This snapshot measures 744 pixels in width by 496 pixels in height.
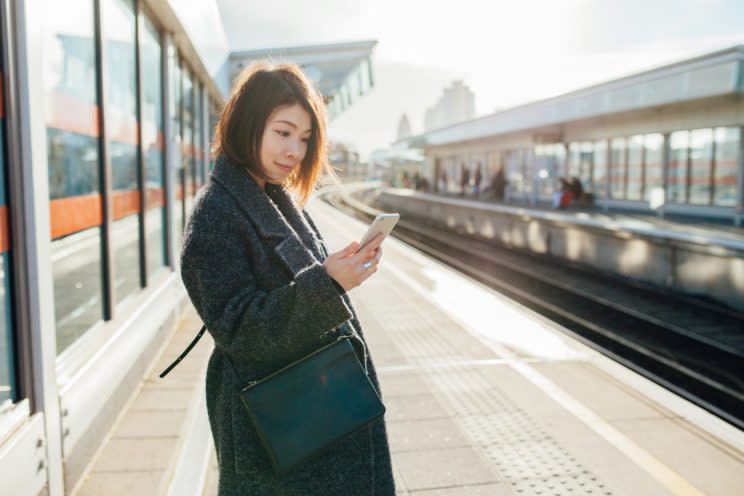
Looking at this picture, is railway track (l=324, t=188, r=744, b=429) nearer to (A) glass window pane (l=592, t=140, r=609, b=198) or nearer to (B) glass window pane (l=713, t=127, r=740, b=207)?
(B) glass window pane (l=713, t=127, r=740, b=207)

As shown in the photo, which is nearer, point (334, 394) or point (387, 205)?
point (334, 394)

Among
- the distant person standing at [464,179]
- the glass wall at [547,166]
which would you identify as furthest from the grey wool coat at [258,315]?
the distant person standing at [464,179]

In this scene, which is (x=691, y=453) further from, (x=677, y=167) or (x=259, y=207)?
(x=677, y=167)

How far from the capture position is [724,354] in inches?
319

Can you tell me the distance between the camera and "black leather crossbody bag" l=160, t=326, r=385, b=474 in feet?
4.81

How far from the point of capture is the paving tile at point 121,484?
10.7 ft

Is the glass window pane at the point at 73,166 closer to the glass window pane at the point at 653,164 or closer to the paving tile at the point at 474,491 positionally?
the paving tile at the point at 474,491

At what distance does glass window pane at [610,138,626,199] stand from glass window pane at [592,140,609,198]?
281 millimetres

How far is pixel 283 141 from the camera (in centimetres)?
166

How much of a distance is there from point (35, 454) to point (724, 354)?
7893mm

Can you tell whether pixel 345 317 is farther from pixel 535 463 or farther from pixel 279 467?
pixel 535 463

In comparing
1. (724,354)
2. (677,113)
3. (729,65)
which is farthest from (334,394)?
(677,113)

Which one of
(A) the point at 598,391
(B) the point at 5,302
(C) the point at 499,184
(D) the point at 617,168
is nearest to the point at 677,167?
(D) the point at 617,168

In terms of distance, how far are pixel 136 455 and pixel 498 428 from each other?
2085 mm
